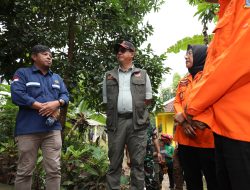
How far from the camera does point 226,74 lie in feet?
5.82

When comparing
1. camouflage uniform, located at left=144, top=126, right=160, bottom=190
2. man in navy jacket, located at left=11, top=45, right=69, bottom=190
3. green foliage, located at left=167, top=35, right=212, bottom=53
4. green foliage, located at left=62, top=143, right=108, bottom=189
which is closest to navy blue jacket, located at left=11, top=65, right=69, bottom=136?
man in navy jacket, located at left=11, top=45, right=69, bottom=190

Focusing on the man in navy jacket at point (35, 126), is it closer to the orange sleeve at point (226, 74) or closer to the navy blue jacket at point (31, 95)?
the navy blue jacket at point (31, 95)

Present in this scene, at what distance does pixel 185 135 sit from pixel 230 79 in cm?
177

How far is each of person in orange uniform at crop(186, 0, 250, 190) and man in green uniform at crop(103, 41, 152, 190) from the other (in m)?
2.15

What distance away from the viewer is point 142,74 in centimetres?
429

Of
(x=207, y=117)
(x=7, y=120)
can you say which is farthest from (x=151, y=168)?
(x=7, y=120)

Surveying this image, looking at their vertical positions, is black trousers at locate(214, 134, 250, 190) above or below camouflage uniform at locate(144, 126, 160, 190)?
above

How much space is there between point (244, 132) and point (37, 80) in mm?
2920

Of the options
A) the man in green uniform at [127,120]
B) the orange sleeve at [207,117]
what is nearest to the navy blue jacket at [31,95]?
the man in green uniform at [127,120]

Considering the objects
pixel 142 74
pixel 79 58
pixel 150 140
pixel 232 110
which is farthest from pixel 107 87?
pixel 232 110

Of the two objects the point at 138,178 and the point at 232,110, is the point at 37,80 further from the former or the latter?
the point at 232,110

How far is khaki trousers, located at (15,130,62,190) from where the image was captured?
3768mm

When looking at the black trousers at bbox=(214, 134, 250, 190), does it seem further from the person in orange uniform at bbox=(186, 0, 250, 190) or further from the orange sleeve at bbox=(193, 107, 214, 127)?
the orange sleeve at bbox=(193, 107, 214, 127)

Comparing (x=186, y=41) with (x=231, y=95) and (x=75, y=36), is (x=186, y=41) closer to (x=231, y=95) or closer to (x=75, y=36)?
(x=75, y=36)
